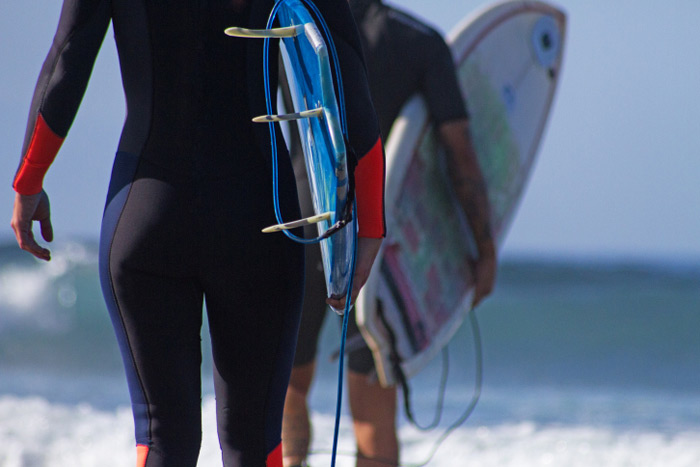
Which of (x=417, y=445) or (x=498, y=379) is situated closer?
(x=417, y=445)

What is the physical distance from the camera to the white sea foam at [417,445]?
12.7ft

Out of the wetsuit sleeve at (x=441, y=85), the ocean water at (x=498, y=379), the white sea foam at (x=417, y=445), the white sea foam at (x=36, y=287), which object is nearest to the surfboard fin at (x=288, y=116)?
the wetsuit sleeve at (x=441, y=85)

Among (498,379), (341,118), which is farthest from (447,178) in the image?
(498,379)

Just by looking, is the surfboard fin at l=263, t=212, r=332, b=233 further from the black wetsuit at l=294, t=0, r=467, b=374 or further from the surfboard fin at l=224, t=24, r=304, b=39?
the black wetsuit at l=294, t=0, r=467, b=374

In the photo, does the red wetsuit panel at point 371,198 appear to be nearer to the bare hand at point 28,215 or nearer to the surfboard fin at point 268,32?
the surfboard fin at point 268,32

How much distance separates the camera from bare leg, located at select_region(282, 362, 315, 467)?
2506mm

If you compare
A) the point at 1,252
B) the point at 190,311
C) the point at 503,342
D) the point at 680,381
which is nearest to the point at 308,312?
the point at 190,311

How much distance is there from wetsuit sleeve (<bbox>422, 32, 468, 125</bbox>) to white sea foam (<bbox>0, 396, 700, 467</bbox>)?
1723 mm

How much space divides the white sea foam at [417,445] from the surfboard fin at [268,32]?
254 cm

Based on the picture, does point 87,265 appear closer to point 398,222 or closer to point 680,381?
point 680,381

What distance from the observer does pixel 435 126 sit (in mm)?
2621

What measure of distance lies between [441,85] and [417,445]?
2.48 metres

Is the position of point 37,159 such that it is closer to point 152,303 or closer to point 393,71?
point 152,303

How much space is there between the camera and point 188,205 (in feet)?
4.51
